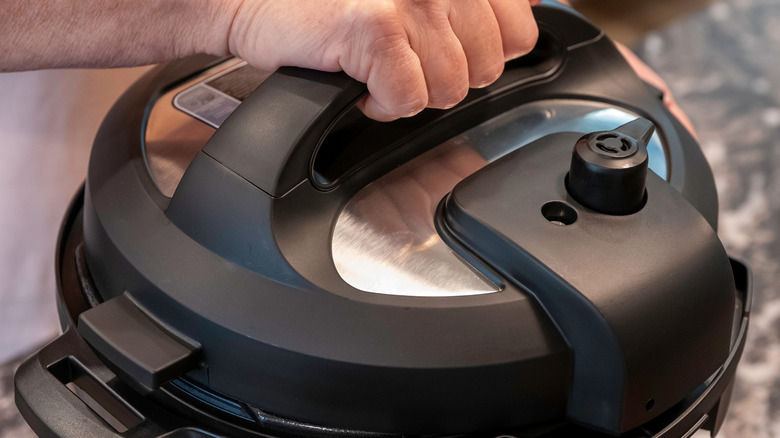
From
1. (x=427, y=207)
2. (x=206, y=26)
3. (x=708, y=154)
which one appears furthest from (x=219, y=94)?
(x=708, y=154)

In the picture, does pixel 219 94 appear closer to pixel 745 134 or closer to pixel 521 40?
pixel 521 40

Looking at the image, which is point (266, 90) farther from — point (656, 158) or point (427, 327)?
point (656, 158)

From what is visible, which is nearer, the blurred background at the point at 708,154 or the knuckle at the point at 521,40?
the knuckle at the point at 521,40

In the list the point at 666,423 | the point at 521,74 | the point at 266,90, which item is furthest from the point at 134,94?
the point at 666,423

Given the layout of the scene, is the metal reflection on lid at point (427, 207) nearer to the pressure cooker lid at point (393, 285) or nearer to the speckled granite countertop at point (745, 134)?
the pressure cooker lid at point (393, 285)

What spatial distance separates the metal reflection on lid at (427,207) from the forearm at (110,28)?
0.46 feet

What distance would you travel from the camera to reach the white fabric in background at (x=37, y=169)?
784mm

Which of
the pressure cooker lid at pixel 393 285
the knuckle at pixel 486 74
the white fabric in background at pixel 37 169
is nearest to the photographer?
the pressure cooker lid at pixel 393 285

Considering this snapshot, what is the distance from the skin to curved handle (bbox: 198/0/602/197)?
0.01 m

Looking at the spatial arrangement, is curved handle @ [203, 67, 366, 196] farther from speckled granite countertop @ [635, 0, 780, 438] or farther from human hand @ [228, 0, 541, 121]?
speckled granite countertop @ [635, 0, 780, 438]

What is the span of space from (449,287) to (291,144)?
0.11 meters

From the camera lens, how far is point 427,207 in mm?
474

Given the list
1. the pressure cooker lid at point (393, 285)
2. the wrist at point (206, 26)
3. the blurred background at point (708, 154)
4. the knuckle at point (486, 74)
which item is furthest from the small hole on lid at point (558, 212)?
the blurred background at point (708, 154)

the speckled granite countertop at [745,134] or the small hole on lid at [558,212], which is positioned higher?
the small hole on lid at [558,212]
